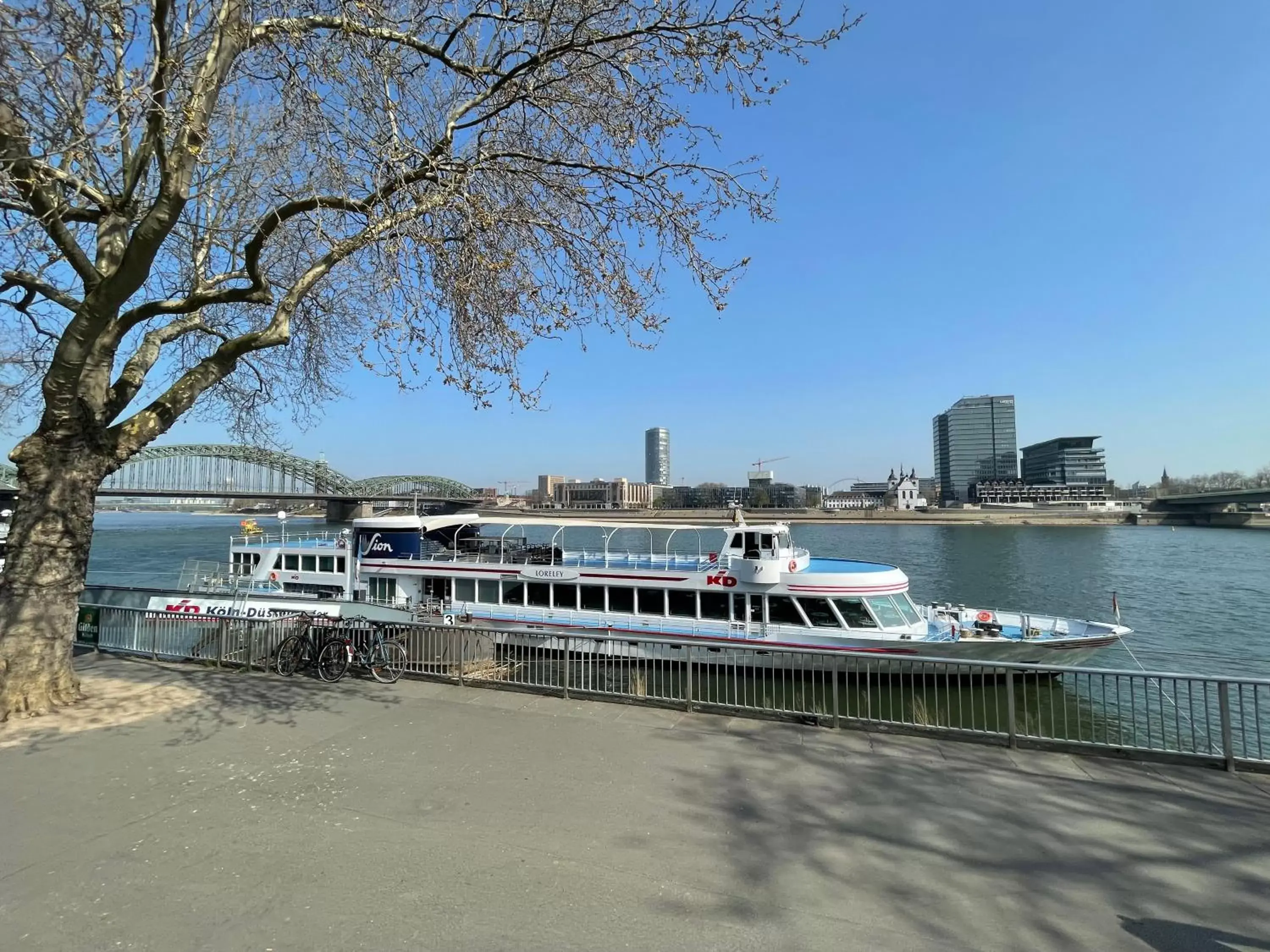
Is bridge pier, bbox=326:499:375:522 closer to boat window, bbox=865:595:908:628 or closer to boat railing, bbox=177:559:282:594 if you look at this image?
boat railing, bbox=177:559:282:594

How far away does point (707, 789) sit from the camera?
5574 mm

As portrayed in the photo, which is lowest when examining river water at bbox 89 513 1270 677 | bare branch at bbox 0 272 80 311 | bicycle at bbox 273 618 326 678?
river water at bbox 89 513 1270 677

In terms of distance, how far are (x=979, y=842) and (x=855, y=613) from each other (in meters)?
10.8

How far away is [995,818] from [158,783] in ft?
22.1

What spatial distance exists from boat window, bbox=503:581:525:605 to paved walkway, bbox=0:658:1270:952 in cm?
1072

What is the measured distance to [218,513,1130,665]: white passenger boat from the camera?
15148mm

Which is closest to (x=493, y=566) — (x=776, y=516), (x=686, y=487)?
(x=776, y=516)

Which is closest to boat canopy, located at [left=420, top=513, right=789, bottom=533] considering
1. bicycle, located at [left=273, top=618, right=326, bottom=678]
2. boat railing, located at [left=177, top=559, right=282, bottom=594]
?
boat railing, located at [left=177, top=559, right=282, bottom=594]

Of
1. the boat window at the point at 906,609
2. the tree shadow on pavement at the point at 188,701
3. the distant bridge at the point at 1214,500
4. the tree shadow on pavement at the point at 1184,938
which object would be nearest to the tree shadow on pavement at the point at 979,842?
the tree shadow on pavement at the point at 1184,938

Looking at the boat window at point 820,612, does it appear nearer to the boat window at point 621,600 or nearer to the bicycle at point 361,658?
the boat window at point 621,600

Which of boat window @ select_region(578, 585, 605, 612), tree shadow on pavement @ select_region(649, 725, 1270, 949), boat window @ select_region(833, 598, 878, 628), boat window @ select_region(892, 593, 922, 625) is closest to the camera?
tree shadow on pavement @ select_region(649, 725, 1270, 949)

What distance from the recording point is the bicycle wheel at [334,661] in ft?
29.7

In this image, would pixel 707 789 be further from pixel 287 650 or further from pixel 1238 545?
pixel 1238 545

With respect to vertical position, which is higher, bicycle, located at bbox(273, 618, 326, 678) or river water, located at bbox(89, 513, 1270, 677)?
bicycle, located at bbox(273, 618, 326, 678)
